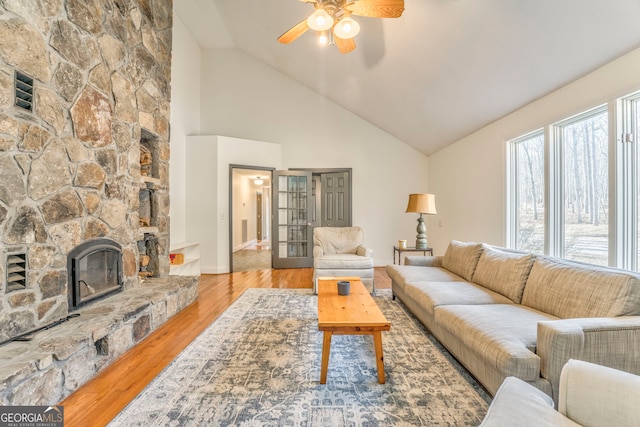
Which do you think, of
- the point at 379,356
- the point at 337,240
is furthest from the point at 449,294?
the point at 337,240

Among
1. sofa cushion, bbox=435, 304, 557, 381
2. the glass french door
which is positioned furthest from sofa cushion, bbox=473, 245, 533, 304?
the glass french door

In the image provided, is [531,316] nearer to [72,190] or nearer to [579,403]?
[579,403]

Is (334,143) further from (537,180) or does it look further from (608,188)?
(608,188)

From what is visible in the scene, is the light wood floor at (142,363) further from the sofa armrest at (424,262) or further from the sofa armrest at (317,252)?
the sofa armrest at (424,262)

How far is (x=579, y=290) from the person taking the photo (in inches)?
73.7

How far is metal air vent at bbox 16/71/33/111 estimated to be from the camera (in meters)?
1.88

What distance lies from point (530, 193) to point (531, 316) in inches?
76.0

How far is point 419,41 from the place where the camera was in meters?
3.09

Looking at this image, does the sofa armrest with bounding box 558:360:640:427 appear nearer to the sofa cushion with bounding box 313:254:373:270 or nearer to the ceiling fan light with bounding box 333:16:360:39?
the ceiling fan light with bounding box 333:16:360:39

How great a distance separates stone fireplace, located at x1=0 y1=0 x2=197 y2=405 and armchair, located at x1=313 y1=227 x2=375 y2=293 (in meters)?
1.77

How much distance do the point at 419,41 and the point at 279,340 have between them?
3.37 metres

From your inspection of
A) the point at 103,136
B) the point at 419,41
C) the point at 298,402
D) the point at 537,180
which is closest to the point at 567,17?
the point at 419,41

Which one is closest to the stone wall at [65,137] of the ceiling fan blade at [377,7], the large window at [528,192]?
the ceiling fan blade at [377,7]

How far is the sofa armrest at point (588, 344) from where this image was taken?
1.45 metres
